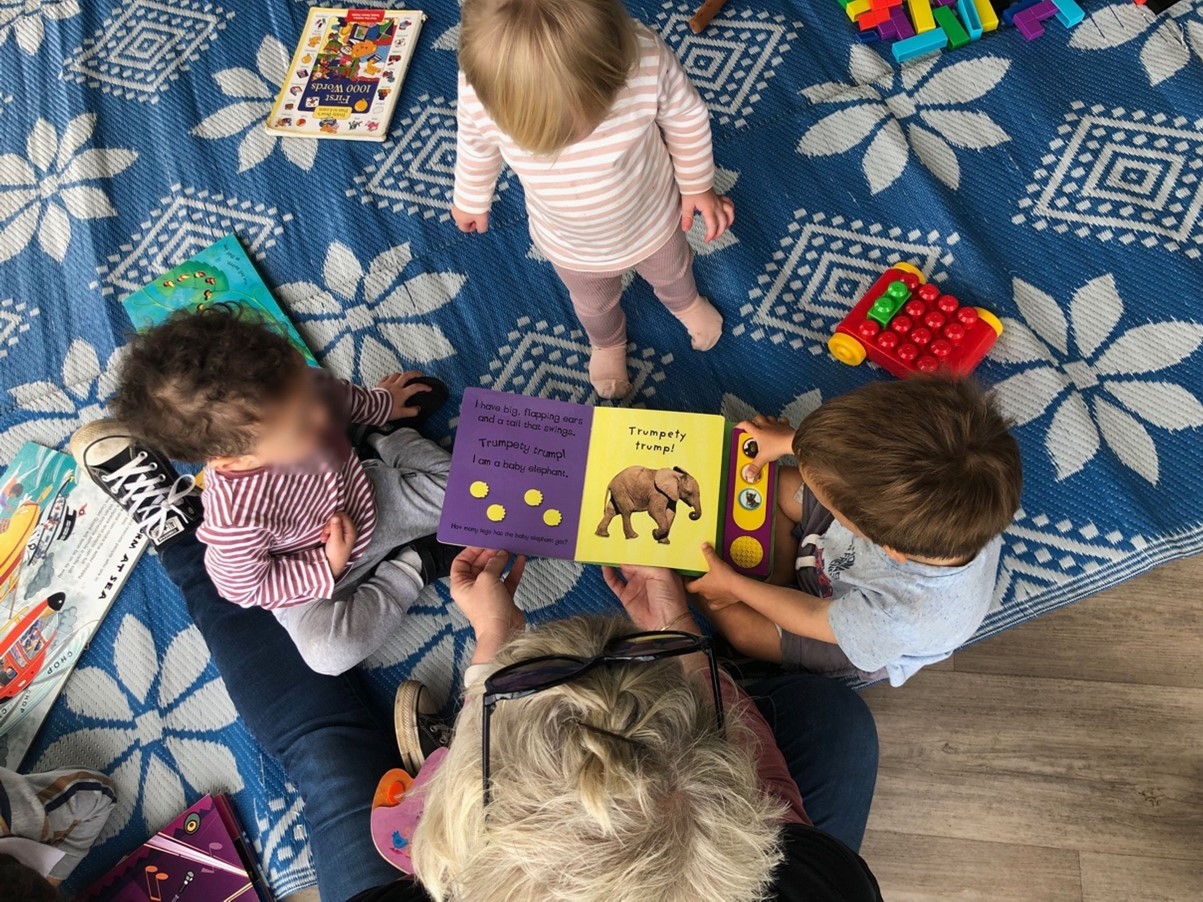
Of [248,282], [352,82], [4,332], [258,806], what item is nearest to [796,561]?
[258,806]

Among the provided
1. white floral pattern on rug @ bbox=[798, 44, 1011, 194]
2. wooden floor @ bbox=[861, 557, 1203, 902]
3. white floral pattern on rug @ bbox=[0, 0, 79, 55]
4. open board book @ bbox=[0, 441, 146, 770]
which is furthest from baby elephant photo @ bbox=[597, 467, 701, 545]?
white floral pattern on rug @ bbox=[0, 0, 79, 55]

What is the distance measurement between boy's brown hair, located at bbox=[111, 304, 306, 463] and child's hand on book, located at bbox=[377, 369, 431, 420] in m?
0.30

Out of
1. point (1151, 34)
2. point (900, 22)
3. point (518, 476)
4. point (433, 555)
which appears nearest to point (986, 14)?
point (900, 22)

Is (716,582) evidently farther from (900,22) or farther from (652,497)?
(900,22)

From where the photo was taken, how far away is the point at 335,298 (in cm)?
118

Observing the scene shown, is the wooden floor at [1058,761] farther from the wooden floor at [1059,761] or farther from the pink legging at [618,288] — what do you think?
the pink legging at [618,288]

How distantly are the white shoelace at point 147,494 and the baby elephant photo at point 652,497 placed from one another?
58 centimetres

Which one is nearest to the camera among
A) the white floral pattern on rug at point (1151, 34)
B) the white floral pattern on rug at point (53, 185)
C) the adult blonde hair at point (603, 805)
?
the adult blonde hair at point (603, 805)

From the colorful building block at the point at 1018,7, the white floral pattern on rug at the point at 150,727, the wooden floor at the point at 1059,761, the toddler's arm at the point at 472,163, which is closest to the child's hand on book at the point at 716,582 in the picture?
the wooden floor at the point at 1059,761

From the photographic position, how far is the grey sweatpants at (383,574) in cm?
94

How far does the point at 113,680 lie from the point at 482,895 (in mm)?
802

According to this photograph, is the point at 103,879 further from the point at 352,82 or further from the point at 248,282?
the point at 352,82

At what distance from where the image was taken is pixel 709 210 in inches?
36.4

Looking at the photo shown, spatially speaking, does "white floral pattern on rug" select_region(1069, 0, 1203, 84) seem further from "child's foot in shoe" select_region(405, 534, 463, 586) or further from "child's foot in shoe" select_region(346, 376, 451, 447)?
"child's foot in shoe" select_region(405, 534, 463, 586)
